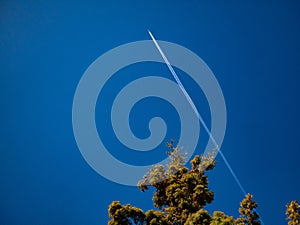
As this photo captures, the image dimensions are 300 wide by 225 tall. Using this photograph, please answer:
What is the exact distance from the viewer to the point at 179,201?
14.1m

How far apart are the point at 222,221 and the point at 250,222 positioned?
539 centimetres

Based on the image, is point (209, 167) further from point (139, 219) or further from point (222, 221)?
point (139, 219)

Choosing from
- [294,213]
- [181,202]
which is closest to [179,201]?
[181,202]

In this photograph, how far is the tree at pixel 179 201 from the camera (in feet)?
41.7

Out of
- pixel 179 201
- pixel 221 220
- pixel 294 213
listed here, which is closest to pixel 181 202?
pixel 179 201

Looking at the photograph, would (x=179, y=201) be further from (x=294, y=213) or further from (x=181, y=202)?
(x=294, y=213)

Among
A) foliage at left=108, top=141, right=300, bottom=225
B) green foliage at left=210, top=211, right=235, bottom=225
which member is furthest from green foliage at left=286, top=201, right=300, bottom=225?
green foliage at left=210, top=211, right=235, bottom=225

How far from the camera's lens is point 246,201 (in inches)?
656

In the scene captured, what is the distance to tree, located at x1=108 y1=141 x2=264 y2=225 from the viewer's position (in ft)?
41.7

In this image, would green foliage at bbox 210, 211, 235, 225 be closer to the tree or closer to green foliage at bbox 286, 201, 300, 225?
the tree

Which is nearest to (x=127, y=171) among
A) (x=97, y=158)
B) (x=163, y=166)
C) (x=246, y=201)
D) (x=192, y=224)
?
(x=97, y=158)

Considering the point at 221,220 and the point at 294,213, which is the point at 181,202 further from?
the point at 294,213

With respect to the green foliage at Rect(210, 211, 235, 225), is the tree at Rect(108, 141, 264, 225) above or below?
above

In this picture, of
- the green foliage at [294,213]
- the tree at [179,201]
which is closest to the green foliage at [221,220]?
the tree at [179,201]
